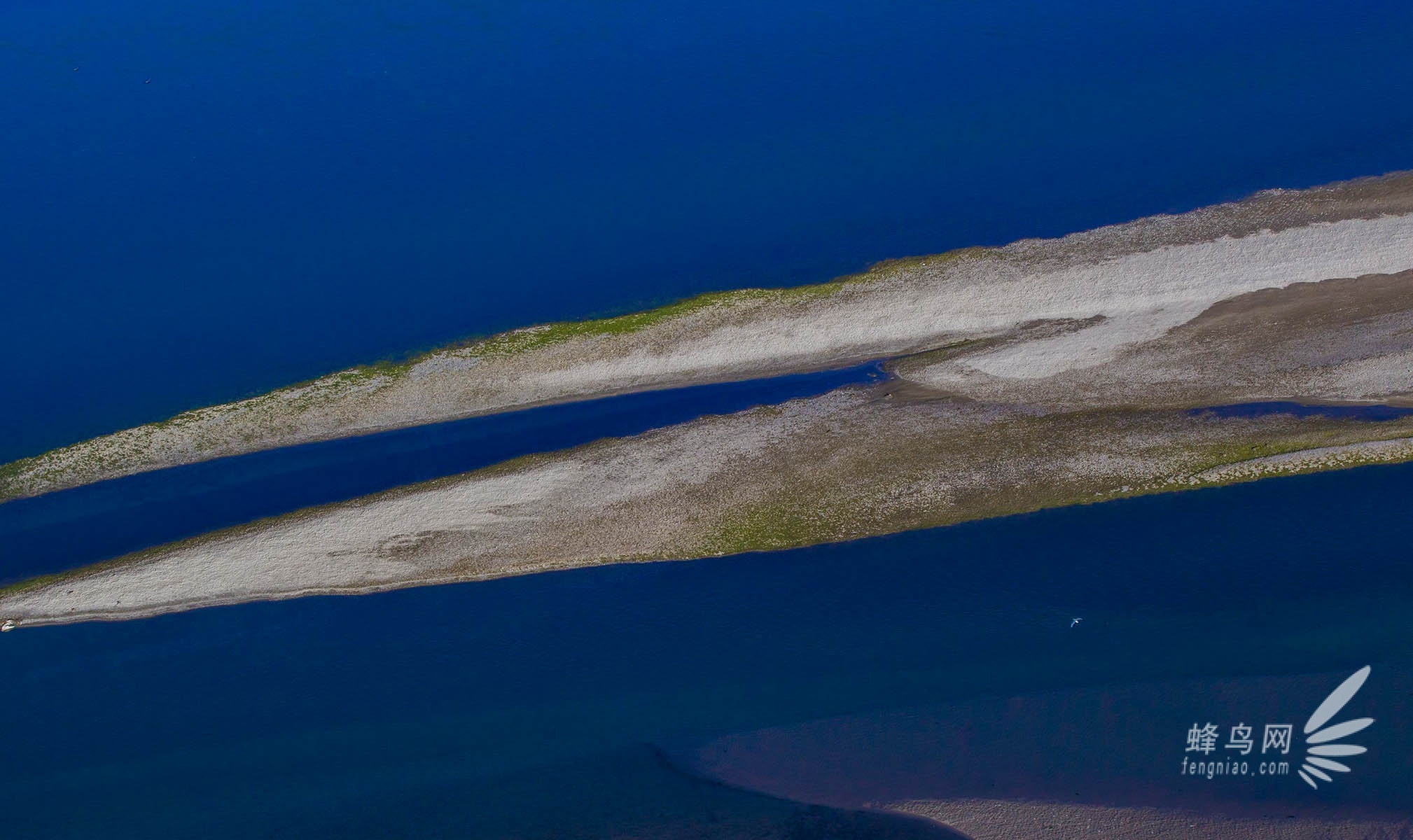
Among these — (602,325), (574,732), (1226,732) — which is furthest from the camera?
(602,325)

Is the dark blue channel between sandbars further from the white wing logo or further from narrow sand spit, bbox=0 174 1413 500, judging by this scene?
the white wing logo

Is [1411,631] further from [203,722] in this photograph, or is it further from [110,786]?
[110,786]

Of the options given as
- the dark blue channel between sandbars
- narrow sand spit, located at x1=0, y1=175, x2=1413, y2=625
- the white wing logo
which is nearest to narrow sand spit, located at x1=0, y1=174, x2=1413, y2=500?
narrow sand spit, located at x1=0, y1=175, x2=1413, y2=625

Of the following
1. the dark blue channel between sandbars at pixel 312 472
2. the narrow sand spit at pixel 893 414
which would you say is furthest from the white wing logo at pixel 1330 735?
the dark blue channel between sandbars at pixel 312 472

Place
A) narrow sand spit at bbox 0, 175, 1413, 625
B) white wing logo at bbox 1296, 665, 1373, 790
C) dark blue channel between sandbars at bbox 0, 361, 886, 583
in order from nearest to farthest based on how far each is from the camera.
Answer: white wing logo at bbox 1296, 665, 1373, 790 < narrow sand spit at bbox 0, 175, 1413, 625 < dark blue channel between sandbars at bbox 0, 361, 886, 583

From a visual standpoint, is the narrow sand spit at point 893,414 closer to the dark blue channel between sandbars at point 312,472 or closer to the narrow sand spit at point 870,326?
the narrow sand spit at point 870,326

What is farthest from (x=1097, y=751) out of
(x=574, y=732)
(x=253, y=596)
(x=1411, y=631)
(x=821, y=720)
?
(x=253, y=596)

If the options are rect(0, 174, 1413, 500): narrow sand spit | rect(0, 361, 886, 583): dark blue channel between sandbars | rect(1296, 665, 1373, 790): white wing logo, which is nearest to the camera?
rect(1296, 665, 1373, 790): white wing logo
